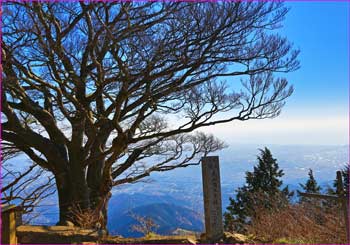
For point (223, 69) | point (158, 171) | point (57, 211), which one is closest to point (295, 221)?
point (223, 69)

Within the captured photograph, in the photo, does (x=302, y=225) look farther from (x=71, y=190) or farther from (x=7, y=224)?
(x=71, y=190)

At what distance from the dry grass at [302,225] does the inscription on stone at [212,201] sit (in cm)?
139

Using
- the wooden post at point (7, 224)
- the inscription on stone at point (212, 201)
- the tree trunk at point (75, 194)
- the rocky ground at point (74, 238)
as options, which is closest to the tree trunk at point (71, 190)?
the tree trunk at point (75, 194)

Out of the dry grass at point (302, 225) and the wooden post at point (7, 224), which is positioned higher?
the wooden post at point (7, 224)

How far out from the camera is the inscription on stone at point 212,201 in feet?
19.5

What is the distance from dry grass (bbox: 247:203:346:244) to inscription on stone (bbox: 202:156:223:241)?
A: 1.39 meters

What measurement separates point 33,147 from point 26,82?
2.14 m

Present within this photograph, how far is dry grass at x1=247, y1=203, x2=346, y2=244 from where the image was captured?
20.6ft

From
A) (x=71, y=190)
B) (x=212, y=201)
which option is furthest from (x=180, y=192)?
(x=212, y=201)

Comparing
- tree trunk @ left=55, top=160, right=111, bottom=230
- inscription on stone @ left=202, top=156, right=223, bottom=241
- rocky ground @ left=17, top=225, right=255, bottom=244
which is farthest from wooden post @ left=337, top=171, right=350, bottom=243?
tree trunk @ left=55, top=160, right=111, bottom=230

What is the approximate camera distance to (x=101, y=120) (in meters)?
8.30

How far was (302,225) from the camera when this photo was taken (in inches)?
268

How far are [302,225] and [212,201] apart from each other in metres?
2.07

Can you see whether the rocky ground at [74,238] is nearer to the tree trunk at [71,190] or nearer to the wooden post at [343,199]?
the wooden post at [343,199]
